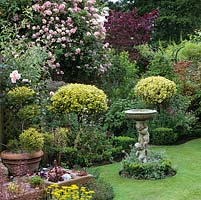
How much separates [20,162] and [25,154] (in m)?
0.14

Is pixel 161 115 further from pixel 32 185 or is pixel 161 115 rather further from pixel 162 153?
pixel 32 185

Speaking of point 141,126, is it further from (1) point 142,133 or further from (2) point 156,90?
Answer: (2) point 156,90

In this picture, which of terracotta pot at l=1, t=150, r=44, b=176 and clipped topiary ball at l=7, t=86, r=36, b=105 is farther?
clipped topiary ball at l=7, t=86, r=36, b=105

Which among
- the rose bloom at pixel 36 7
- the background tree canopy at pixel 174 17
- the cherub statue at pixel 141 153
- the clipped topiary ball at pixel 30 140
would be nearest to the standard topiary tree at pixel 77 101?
the cherub statue at pixel 141 153

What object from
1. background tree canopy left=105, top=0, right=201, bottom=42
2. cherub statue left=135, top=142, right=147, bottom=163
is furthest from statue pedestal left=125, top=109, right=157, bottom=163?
background tree canopy left=105, top=0, right=201, bottom=42

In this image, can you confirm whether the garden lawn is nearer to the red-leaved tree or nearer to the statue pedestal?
the statue pedestal

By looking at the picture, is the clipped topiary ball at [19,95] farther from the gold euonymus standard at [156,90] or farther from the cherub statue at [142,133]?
the gold euonymus standard at [156,90]

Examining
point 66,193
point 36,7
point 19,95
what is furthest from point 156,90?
point 66,193

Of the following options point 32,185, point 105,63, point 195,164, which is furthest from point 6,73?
point 105,63

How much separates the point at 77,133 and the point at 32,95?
181cm

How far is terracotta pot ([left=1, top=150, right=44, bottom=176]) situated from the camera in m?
6.92

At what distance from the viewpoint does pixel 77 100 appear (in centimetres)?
845

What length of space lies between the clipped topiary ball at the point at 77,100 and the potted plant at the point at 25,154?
1.38 meters

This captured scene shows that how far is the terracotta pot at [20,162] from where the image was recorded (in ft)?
22.7
